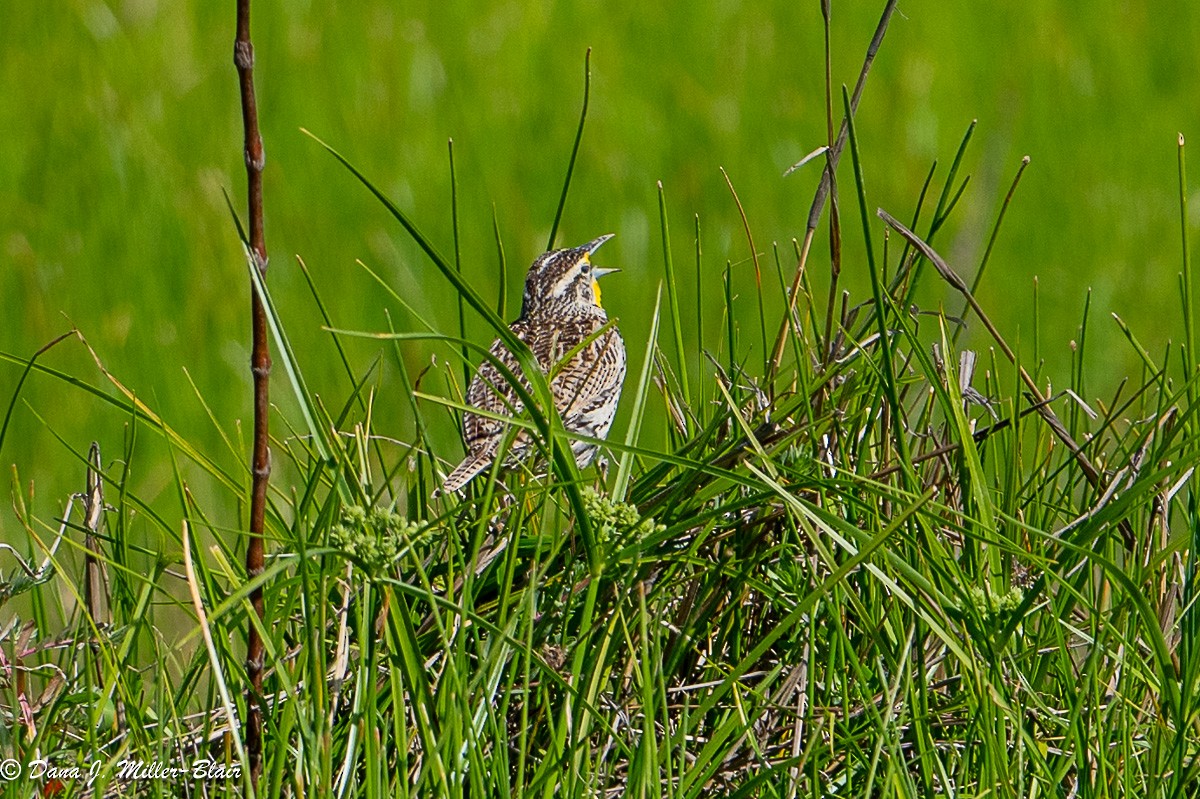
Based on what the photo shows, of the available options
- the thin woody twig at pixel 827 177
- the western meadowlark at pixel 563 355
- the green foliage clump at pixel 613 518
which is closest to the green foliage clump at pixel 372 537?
the green foliage clump at pixel 613 518

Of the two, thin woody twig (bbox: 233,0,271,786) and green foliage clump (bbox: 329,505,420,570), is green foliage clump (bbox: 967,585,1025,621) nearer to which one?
green foliage clump (bbox: 329,505,420,570)

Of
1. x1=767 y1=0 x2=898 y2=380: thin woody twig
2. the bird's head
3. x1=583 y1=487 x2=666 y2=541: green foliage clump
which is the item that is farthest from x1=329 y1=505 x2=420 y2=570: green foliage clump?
the bird's head

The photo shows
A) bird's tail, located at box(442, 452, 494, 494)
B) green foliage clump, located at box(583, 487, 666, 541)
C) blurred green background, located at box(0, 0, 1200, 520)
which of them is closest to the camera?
green foliage clump, located at box(583, 487, 666, 541)

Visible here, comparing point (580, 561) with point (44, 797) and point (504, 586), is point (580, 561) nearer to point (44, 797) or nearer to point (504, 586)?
point (504, 586)

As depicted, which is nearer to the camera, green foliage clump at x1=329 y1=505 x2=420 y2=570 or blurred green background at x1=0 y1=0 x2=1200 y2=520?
green foliage clump at x1=329 y1=505 x2=420 y2=570

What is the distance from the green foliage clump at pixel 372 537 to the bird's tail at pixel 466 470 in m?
1.01

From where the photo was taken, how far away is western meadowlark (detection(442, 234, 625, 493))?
370 centimetres

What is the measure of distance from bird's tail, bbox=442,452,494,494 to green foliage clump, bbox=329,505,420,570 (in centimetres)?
101

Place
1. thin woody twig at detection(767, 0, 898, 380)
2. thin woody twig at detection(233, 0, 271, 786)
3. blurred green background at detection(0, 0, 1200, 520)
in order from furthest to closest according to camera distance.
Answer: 1. blurred green background at detection(0, 0, 1200, 520)
2. thin woody twig at detection(767, 0, 898, 380)
3. thin woody twig at detection(233, 0, 271, 786)

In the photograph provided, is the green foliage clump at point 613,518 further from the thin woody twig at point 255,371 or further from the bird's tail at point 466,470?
the bird's tail at point 466,470

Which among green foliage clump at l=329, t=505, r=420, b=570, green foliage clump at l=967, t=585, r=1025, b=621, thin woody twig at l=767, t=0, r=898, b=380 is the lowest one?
green foliage clump at l=967, t=585, r=1025, b=621

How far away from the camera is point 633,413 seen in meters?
2.40

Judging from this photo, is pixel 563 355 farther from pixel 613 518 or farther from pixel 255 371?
pixel 255 371

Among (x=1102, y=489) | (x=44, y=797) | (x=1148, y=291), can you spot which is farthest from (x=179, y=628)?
(x=1148, y=291)
